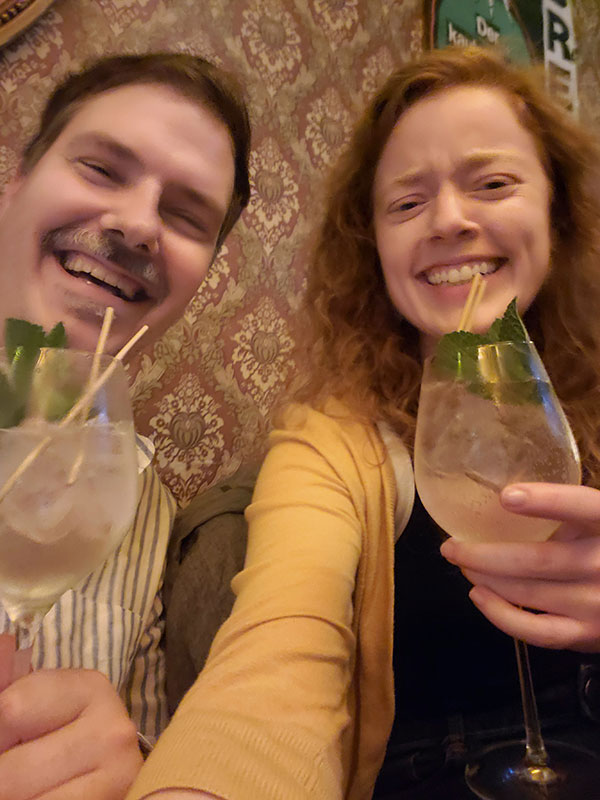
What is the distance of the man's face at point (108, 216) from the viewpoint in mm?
959

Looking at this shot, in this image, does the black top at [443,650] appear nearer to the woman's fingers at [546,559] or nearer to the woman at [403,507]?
the woman at [403,507]

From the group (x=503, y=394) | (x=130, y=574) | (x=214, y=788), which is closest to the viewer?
(x=214, y=788)

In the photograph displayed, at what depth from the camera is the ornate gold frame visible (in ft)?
4.02

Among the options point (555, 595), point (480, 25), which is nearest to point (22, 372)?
point (555, 595)

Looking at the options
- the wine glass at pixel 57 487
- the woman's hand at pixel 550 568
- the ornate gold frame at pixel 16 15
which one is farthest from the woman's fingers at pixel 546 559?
the ornate gold frame at pixel 16 15

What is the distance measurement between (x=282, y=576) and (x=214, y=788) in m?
0.29

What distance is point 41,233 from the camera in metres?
0.97

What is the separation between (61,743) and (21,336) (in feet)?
1.27

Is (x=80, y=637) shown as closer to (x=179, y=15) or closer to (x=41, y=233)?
(x=41, y=233)

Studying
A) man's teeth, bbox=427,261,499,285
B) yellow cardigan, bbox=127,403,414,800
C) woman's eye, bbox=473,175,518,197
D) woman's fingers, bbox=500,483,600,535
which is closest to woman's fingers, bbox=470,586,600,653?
woman's fingers, bbox=500,483,600,535

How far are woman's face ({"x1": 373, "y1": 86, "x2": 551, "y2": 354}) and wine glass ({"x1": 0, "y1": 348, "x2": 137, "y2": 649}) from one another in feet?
2.17

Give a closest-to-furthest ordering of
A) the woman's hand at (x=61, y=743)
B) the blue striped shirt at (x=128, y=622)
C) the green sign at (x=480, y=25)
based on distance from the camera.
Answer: the woman's hand at (x=61, y=743) → the blue striped shirt at (x=128, y=622) → the green sign at (x=480, y=25)

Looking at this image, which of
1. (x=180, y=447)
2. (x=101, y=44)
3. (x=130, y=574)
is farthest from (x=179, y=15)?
(x=130, y=574)

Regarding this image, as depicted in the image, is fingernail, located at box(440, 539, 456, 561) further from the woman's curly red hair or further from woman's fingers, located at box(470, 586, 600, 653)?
the woman's curly red hair
